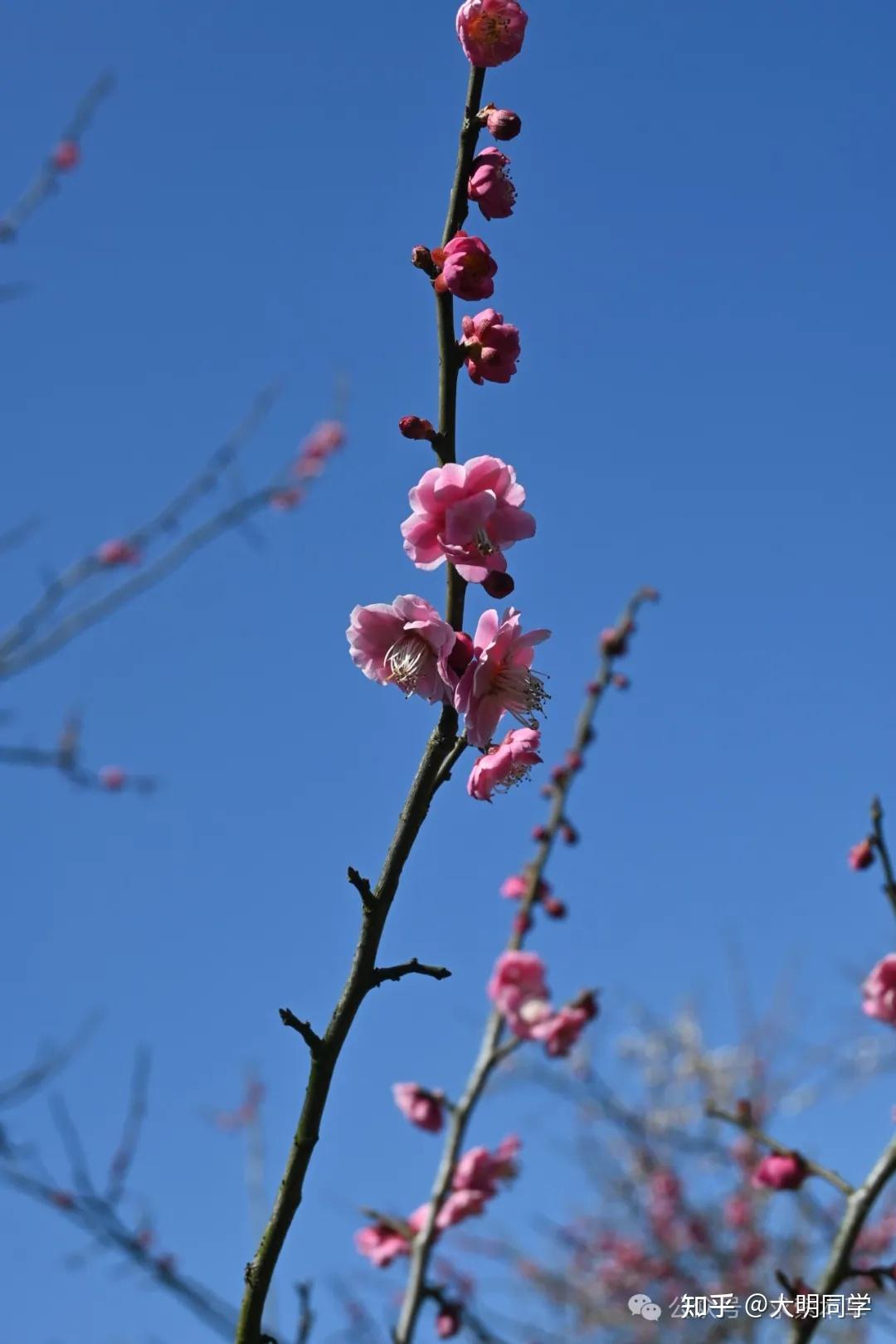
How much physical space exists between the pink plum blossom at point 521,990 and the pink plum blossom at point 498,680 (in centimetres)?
269

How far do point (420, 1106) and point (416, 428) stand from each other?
3051 mm

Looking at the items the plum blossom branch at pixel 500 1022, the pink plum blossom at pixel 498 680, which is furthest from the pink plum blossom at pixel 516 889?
the pink plum blossom at pixel 498 680

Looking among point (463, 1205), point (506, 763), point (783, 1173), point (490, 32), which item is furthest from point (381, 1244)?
point (490, 32)

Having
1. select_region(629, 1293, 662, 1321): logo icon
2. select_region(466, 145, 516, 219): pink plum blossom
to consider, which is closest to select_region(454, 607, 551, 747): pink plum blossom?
select_region(466, 145, 516, 219): pink plum blossom

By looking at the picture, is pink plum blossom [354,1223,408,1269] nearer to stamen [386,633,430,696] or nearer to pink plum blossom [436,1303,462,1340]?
pink plum blossom [436,1303,462,1340]

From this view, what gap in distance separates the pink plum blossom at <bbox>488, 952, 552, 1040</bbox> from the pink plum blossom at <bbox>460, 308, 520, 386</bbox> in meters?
2.94

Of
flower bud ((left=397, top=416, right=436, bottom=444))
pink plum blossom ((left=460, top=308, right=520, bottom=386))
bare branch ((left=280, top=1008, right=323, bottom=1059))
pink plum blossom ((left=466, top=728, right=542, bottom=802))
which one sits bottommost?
bare branch ((left=280, top=1008, right=323, bottom=1059))

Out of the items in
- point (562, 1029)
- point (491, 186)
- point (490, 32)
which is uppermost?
point (490, 32)

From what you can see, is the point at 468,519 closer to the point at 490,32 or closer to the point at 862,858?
the point at 490,32

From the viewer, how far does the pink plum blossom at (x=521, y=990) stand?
4.30 meters

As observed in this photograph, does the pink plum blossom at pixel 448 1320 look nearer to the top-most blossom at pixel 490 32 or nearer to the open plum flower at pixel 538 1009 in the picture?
the open plum flower at pixel 538 1009

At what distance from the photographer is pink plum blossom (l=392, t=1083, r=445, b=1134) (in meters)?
4.06

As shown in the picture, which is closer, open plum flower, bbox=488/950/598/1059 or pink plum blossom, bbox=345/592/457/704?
pink plum blossom, bbox=345/592/457/704

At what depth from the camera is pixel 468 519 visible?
1.65 metres
